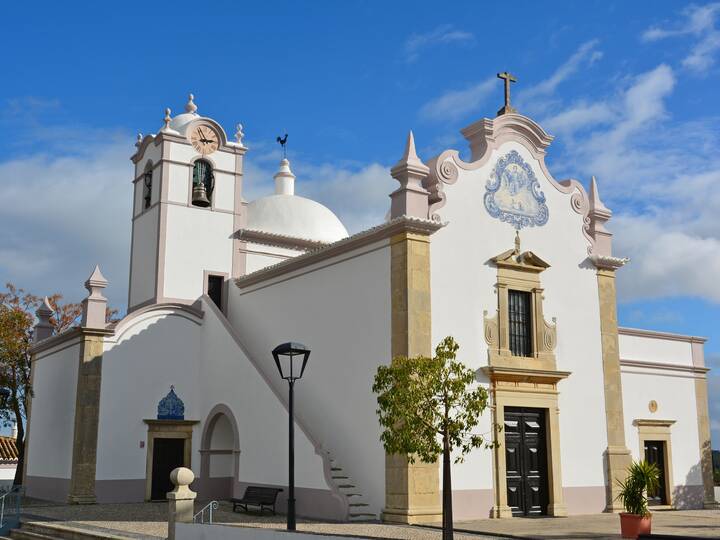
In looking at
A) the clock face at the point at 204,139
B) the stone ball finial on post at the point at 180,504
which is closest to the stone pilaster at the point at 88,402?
the clock face at the point at 204,139

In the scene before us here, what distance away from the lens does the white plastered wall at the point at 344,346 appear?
693 inches

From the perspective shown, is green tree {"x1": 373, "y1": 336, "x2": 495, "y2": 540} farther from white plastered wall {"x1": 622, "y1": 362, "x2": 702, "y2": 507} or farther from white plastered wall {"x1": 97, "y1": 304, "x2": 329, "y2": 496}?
white plastered wall {"x1": 622, "y1": 362, "x2": 702, "y2": 507}

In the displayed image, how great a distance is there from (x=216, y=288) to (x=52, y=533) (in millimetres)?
10197

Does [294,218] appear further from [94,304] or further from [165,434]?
[165,434]

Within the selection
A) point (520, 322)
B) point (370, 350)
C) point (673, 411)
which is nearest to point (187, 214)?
point (370, 350)

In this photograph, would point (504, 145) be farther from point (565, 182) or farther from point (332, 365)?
point (332, 365)

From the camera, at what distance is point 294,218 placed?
27.4 m

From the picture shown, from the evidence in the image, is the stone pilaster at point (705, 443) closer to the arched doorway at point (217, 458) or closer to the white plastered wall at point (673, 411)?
the white plastered wall at point (673, 411)

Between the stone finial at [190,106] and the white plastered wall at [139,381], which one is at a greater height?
the stone finial at [190,106]

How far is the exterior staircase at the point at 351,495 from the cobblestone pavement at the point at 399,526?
82cm

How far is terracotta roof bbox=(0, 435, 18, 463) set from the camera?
35.3m

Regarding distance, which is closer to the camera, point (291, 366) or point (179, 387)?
point (291, 366)

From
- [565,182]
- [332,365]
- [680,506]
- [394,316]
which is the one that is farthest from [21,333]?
[680,506]

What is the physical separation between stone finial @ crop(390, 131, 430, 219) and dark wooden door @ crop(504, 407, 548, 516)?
482 cm
